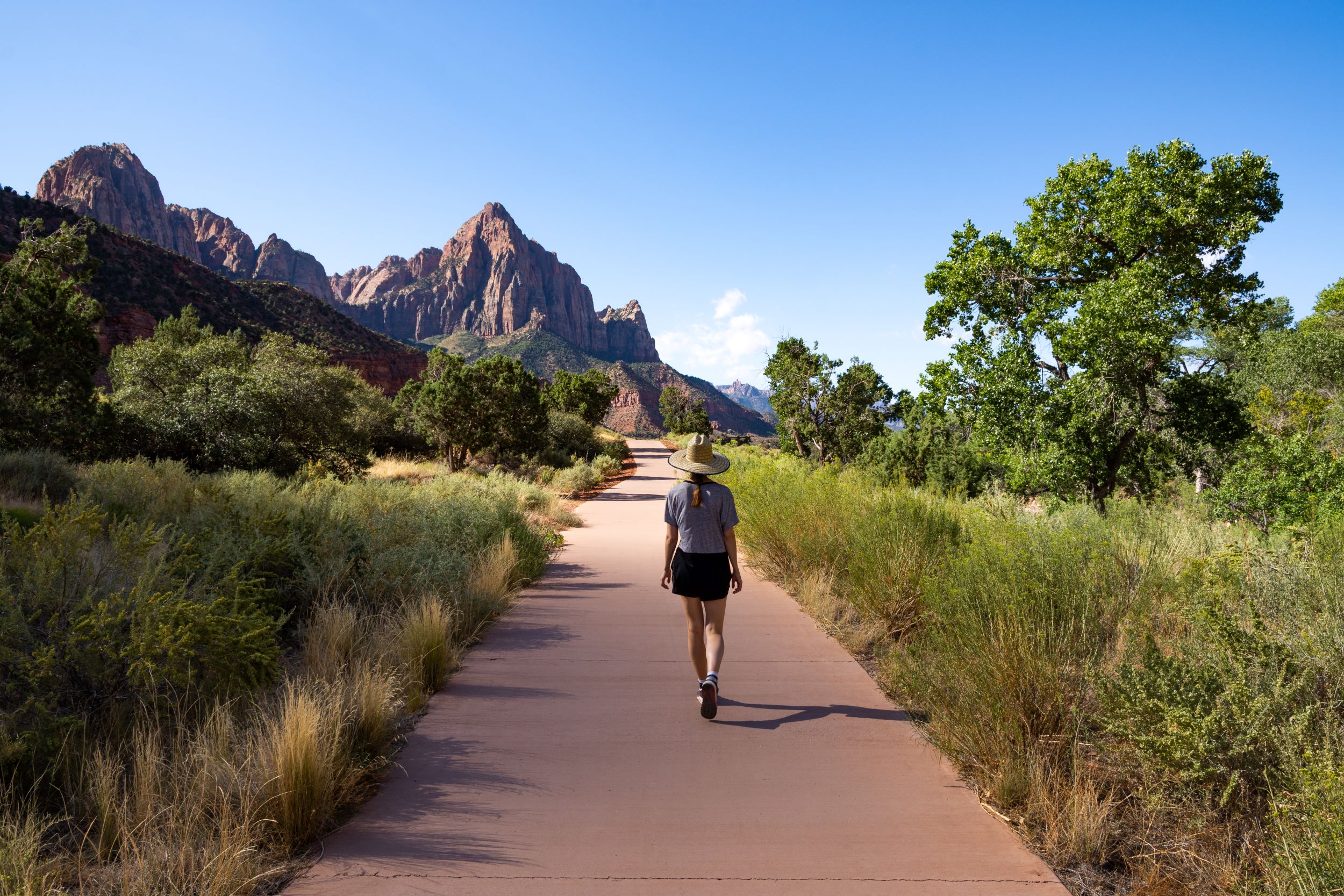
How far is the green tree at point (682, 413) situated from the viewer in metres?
67.9

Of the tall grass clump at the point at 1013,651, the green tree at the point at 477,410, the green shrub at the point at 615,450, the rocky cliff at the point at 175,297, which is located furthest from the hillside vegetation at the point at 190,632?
the rocky cliff at the point at 175,297

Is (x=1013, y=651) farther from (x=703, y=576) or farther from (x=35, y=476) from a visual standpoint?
(x=35, y=476)

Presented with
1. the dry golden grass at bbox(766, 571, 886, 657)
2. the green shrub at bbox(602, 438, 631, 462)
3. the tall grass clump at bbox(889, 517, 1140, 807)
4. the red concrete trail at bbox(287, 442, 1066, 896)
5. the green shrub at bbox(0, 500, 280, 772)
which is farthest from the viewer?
the green shrub at bbox(602, 438, 631, 462)

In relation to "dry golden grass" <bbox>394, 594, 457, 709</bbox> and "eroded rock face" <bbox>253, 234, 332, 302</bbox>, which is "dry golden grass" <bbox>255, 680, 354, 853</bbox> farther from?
"eroded rock face" <bbox>253, 234, 332, 302</bbox>

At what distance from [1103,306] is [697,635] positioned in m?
7.74

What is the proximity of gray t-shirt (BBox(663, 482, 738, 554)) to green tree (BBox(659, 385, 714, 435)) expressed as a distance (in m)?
54.2

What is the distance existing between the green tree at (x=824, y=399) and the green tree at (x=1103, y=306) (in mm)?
10956

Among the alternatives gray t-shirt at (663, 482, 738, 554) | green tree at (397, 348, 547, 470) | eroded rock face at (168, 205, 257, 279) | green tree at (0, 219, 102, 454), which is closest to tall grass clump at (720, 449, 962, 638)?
gray t-shirt at (663, 482, 738, 554)

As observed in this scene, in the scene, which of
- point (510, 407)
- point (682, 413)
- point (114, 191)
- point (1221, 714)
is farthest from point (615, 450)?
point (114, 191)

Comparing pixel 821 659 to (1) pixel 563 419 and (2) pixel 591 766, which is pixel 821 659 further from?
(1) pixel 563 419

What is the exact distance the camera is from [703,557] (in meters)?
5.14

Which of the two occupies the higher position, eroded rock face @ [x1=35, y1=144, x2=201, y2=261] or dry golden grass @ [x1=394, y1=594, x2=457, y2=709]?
eroded rock face @ [x1=35, y1=144, x2=201, y2=261]

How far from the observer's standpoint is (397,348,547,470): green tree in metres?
25.7

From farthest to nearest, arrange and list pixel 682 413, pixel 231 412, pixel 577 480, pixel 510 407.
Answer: pixel 682 413
pixel 510 407
pixel 577 480
pixel 231 412
